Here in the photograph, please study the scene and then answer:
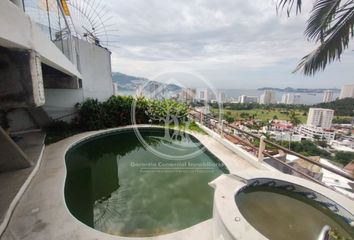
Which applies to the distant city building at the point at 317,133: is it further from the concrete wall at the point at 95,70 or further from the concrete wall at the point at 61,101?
the concrete wall at the point at 61,101

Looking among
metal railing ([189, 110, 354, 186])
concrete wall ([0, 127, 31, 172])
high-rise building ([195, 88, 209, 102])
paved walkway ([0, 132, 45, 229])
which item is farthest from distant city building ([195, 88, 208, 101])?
concrete wall ([0, 127, 31, 172])

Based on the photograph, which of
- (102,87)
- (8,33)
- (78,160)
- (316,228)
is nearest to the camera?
(8,33)

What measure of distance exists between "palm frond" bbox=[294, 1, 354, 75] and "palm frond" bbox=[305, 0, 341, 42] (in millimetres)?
85

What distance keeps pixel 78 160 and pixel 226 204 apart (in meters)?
4.93

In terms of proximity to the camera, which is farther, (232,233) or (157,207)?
(157,207)

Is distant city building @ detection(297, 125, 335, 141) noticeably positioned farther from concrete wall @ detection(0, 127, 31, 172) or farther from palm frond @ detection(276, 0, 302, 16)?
concrete wall @ detection(0, 127, 31, 172)

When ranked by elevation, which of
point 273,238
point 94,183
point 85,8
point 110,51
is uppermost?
point 85,8

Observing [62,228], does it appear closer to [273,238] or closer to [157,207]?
[157,207]

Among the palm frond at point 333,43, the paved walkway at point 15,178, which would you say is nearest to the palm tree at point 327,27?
the palm frond at point 333,43

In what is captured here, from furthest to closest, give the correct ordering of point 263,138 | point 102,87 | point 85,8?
point 102,87 < point 85,8 < point 263,138

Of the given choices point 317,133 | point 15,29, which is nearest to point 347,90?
point 317,133

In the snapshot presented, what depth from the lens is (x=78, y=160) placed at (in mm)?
5555

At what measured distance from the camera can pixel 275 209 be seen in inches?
88.9

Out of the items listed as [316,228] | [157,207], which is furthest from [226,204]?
[157,207]
